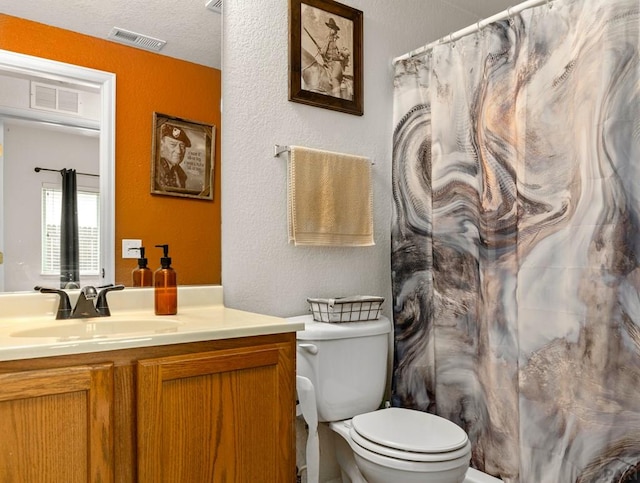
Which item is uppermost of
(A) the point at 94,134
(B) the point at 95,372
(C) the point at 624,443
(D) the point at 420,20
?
(D) the point at 420,20

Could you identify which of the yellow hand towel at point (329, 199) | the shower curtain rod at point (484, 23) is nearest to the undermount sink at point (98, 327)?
the yellow hand towel at point (329, 199)

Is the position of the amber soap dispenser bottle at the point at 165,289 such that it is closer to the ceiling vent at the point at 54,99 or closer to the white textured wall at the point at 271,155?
the white textured wall at the point at 271,155

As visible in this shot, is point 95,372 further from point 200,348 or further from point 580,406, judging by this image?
point 580,406

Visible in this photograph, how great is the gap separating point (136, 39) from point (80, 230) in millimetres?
674

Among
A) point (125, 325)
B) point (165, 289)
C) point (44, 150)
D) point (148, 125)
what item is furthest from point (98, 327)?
point (148, 125)

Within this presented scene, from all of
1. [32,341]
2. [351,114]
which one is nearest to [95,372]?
[32,341]

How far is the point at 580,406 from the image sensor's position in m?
1.50

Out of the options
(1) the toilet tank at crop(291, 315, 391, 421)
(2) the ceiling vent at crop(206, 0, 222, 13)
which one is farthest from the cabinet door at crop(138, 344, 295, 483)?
(2) the ceiling vent at crop(206, 0, 222, 13)

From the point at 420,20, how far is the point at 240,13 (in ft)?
3.30

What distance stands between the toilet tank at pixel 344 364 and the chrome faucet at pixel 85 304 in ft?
2.12

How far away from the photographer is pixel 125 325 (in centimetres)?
142

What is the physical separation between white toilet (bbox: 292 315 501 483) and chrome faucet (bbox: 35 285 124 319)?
65 centimetres

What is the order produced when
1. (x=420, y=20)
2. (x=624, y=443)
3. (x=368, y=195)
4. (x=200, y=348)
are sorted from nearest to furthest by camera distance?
(x=200, y=348) → (x=624, y=443) → (x=368, y=195) → (x=420, y=20)

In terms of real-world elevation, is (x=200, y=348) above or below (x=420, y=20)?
below
